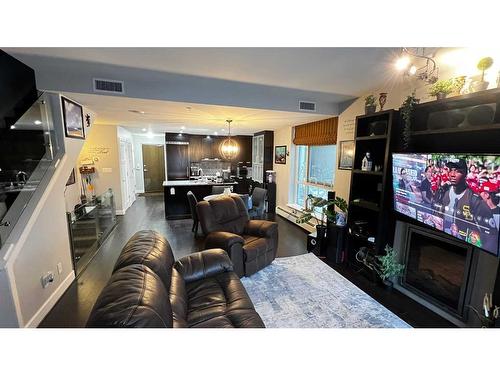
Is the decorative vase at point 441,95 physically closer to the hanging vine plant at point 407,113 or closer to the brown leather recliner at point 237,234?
the hanging vine plant at point 407,113

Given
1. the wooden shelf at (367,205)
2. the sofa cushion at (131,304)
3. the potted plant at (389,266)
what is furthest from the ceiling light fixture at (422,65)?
the sofa cushion at (131,304)

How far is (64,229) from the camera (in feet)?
8.39

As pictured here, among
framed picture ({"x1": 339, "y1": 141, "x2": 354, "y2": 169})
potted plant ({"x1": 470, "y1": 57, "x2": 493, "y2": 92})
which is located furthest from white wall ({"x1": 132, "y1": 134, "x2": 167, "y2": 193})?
potted plant ({"x1": 470, "y1": 57, "x2": 493, "y2": 92})

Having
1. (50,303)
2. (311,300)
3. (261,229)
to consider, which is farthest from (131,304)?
(261,229)

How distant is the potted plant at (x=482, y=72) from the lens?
163 centimetres

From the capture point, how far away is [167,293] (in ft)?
4.58

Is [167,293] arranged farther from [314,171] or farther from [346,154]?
[314,171]

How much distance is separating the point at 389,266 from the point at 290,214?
2.71 meters

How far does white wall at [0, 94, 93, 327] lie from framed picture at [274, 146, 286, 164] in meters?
4.17

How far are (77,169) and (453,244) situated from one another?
6336 millimetres

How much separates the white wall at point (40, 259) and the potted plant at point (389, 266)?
138 inches

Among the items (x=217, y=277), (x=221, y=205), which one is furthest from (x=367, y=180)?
(x=217, y=277)

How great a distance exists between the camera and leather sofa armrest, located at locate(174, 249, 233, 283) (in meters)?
2.00
